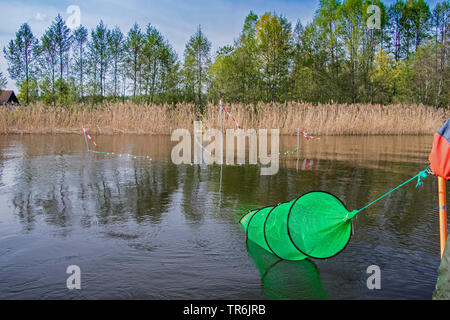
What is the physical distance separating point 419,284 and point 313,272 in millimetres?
991

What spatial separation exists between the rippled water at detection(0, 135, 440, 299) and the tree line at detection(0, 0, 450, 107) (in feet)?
112

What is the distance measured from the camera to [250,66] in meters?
42.6

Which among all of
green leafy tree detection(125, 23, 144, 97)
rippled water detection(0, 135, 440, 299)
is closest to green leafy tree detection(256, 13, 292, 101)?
green leafy tree detection(125, 23, 144, 97)

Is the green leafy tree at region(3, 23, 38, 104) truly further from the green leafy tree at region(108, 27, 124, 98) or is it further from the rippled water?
the rippled water

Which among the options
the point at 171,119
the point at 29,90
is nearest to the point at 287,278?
the point at 171,119

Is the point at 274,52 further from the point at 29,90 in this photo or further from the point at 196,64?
the point at 29,90

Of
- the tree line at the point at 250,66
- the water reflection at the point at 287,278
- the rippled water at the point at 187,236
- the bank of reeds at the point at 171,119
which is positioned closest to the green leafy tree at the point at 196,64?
the tree line at the point at 250,66

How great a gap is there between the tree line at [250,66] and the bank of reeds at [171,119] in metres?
19.9

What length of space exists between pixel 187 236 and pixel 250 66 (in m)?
38.8

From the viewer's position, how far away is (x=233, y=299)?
3.71m

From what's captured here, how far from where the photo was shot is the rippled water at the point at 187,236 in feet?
12.9

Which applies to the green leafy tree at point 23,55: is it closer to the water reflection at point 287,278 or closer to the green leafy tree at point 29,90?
the green leafy tree at point 29,90

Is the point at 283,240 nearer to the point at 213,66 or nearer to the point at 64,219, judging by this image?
the point at 64,219
